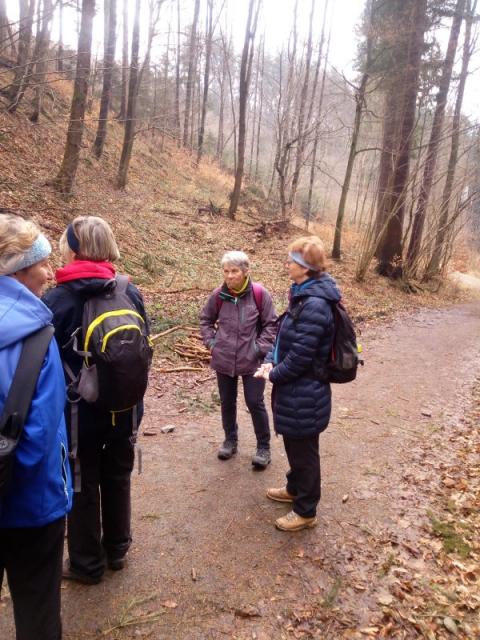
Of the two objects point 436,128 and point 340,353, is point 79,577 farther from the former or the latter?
point 436,128

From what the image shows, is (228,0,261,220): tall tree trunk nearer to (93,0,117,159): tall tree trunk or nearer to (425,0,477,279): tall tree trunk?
(93,0,117,159): tall tree trunk

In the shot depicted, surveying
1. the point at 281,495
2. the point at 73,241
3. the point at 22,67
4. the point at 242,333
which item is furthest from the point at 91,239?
the point at 22,67

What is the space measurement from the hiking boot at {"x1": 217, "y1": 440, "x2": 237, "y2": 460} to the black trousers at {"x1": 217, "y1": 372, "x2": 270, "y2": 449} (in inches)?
5.1

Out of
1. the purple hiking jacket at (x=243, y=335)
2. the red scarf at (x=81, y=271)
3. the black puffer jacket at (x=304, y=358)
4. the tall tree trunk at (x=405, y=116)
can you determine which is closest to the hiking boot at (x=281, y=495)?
the black puffer jacket at (x=304, y=358)

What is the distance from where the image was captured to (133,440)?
272cm

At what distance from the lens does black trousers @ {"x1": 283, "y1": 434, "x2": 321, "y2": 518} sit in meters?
3.29

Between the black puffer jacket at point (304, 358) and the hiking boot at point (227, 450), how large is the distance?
1.36m

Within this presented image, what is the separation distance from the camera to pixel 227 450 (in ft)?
14.7

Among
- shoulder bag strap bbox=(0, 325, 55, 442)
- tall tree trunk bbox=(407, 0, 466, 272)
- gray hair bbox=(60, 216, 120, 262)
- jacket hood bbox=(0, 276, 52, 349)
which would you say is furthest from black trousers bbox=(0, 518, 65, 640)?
tall tree trunk bbox=(407, 0, 466, 272)

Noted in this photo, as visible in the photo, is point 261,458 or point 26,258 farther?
point 261,458

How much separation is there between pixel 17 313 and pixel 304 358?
1952mm

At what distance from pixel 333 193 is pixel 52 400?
43.5 m

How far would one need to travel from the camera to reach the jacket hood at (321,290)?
309 centimetres

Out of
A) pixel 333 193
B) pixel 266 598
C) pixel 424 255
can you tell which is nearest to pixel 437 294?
pixel 424 255
